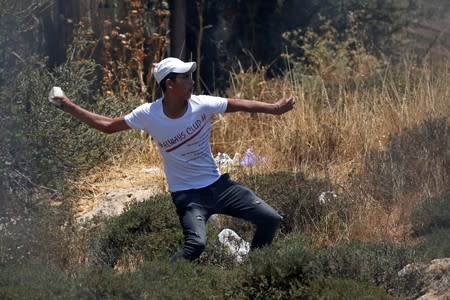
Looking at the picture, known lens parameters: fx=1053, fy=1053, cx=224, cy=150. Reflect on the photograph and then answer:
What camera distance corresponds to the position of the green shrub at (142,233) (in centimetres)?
725

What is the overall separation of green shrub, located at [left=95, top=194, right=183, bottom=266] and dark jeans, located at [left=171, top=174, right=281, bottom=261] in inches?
34.0

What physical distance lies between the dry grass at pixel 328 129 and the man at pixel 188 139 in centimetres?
216

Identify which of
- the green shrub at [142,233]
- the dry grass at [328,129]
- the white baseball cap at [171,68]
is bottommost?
the dry grass at [328,129]

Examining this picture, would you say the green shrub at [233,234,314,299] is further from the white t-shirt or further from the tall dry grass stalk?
the tall dry grass stalk

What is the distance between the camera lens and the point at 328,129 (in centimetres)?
1029

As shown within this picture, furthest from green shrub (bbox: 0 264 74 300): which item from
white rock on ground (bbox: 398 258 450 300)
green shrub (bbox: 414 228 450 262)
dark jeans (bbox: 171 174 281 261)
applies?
green shrub (bbox: 414 228 450 262)

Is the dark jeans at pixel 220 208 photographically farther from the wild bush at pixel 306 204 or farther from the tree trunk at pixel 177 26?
the tree trunk at pixel 177 26

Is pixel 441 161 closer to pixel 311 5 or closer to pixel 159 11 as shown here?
pixel 159 11

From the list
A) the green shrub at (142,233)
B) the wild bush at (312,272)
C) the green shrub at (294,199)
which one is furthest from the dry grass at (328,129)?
the wild bush at (312,272)

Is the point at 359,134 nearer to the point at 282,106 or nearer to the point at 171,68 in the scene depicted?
the point at 282,106

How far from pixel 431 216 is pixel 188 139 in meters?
2.21

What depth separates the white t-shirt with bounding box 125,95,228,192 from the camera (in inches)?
244

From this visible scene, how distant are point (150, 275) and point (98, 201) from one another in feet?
12.3

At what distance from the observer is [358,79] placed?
11.8 metres
